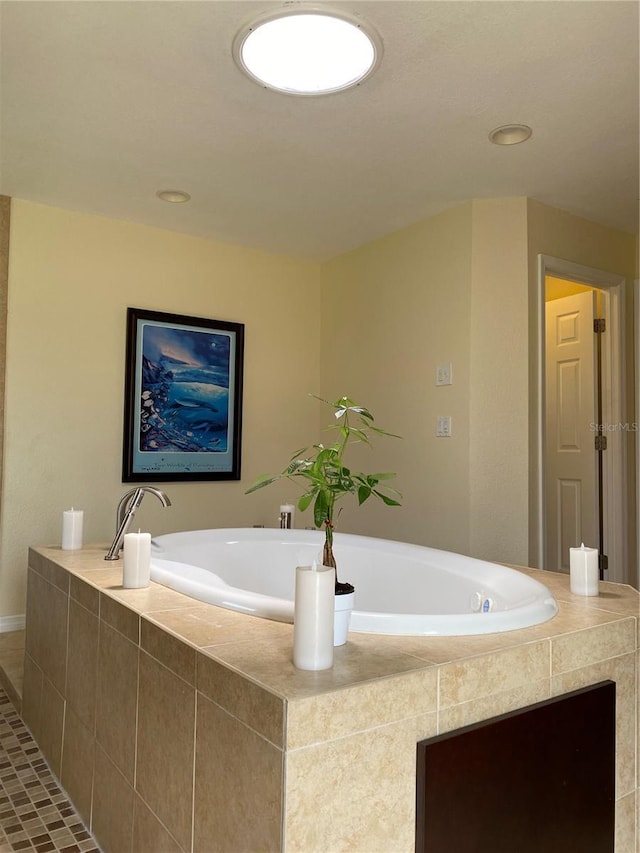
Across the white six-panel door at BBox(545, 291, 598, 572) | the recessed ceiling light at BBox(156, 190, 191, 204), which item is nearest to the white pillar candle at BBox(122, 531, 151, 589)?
the recessed ceiling light at BBox(156, 190, 191, 204)

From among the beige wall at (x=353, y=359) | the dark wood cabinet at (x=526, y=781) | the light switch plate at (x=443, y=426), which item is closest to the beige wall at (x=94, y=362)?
the beige wall at (x=353, y=359)

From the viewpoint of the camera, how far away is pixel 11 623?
325 centimetres

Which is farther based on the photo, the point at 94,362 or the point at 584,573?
the point at 94,362

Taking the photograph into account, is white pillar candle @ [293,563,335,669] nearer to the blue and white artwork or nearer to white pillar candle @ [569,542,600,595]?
white pillar candle @ [569,542,600,595]

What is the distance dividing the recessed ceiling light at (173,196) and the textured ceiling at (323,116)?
0.17 ft

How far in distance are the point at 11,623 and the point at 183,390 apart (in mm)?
1546

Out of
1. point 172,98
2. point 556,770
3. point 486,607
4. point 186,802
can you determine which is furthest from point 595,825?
point 172,98

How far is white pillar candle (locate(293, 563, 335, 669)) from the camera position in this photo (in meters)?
1.15

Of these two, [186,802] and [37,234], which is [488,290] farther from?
[186,802]

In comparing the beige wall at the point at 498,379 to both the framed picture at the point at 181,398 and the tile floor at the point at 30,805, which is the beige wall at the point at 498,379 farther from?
the tile floor at the point at 30,805

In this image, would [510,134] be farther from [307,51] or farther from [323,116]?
[307,51]

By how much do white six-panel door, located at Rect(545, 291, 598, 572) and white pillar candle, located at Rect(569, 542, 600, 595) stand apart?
2002 mm

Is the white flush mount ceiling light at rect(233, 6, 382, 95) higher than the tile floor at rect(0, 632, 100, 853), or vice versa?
the white flush mount ceiling light at rect(233, 6, 382, 95)

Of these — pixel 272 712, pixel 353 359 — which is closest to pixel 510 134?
pixel 353 359
